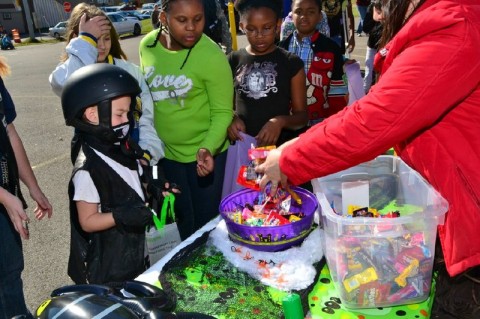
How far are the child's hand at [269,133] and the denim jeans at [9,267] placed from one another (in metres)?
1.40

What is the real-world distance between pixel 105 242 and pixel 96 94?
26.1 inches

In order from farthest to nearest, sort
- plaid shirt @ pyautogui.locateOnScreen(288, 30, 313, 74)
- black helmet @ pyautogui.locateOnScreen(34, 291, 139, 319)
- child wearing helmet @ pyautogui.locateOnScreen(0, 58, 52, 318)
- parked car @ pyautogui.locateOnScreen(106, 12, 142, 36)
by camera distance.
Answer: parked car @ pyautogui.locateOnScreen(106, 12, 142, 36) → plaid shirt @ pyautogui.locateOnScreen(288, 30, 313, 74) → child wearing helmet @ pyautogui.locateOnScreen(0, 58, 52, 318) → black helmet @ pyautogui.locateOnScreen(34, 291, 139, 319)

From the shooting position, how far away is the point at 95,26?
2594 mm

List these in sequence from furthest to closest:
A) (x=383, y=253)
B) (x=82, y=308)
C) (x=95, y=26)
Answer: (x=95, y=26), (x=383, y=253), (x=82, y=308)

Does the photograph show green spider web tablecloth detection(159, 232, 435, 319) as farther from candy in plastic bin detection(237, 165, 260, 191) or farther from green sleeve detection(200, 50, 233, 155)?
green sleeve detection(200, 50, 233, 155)

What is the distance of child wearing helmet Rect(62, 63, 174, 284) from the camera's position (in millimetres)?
1941

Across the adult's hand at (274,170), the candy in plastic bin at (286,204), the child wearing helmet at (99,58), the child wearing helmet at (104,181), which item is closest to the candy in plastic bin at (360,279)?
the adult's hand at (274,170)

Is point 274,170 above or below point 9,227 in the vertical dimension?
above

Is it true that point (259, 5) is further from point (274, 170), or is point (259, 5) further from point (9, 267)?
point (9, 267)

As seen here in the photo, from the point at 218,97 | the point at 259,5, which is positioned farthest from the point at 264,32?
the point at 218,97

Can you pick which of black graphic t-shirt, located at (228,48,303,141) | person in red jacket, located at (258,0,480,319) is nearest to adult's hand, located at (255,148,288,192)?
person in red jacket, located at (258,0,480,319)

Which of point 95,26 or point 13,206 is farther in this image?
point 95,26

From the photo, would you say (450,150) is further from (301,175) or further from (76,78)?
(76,78)

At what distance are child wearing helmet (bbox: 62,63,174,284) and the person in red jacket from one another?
0.87 metres
